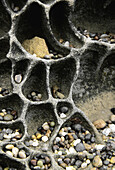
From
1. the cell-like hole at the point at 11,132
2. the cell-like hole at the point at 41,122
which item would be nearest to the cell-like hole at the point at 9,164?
the cell-like hole at the point at 11,132

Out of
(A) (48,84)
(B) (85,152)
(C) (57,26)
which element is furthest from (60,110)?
(C) (57,26)

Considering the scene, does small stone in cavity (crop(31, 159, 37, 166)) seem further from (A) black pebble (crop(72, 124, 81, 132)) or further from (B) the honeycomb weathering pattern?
(A) black pebble (crop(72, 124, 81, 132))

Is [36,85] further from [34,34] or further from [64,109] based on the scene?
[34,34]

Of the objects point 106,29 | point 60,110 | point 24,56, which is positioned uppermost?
point 24,56

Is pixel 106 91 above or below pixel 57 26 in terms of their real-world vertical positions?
→ below

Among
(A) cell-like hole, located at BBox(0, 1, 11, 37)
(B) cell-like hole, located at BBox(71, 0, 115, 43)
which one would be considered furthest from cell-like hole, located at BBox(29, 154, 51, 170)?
(B) cell-like hole, located at BBox(71, 0, 115, 43)

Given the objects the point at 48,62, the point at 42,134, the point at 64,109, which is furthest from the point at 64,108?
the point at 48,62

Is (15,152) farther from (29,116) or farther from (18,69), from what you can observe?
(18,69)
